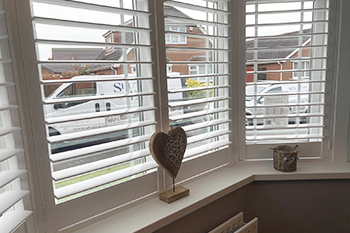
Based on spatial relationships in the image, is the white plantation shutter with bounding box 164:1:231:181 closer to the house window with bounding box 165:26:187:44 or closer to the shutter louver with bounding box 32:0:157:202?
the house window with bounding box 165:26:187:44

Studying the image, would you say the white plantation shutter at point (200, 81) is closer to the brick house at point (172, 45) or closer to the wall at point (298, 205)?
the brick house at point (172, 45)

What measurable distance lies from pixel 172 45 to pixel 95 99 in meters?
0.49

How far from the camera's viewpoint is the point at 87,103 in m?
1.09

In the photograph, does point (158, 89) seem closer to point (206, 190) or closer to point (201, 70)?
point (201, 70)

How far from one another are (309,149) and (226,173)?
0.55m

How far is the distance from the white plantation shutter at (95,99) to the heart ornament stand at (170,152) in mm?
70

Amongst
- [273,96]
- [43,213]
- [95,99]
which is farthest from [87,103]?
[273,96]

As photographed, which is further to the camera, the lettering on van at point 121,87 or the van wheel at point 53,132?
the lettering on van at point 121,87

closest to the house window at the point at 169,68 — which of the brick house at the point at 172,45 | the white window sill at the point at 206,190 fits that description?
the brick house at the point at 172,45

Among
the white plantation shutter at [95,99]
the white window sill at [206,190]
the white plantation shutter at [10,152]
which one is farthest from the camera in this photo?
the white window sill at [206,190]

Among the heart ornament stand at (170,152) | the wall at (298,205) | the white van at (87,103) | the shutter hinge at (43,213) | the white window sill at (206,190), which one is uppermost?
the white van at (87,103)

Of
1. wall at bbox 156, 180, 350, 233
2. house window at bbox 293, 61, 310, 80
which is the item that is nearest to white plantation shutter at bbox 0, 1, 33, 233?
wall at bbox 156, 180, 350, 233

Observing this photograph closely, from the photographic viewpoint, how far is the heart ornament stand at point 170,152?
1208mm

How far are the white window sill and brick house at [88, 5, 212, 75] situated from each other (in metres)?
0.61
